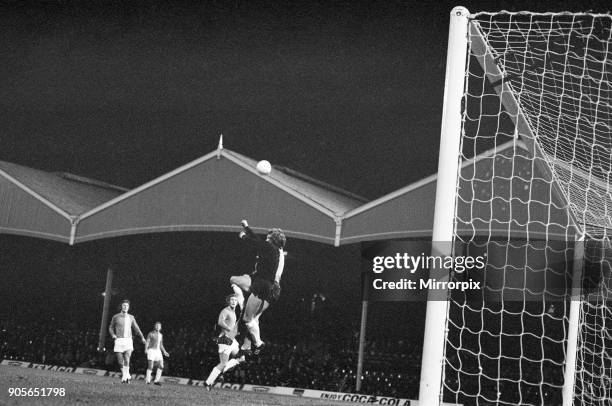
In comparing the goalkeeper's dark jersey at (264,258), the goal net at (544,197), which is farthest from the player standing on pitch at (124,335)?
the goal net at (544,197)

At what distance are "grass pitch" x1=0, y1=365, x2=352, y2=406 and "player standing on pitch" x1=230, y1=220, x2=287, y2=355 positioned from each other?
0.60m

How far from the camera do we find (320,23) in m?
6.76

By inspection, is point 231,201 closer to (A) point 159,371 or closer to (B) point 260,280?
(B) point 260,280

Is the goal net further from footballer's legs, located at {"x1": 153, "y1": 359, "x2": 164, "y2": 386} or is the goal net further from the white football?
footballer's legs, located at {"x1": 153, "y1": 359, "x2": 164, "y2": 386}

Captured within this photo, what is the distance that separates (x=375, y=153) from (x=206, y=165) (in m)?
Result: 1.52

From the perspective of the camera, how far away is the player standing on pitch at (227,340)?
23.2 feet

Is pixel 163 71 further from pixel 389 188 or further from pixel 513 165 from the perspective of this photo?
pixel 513 165

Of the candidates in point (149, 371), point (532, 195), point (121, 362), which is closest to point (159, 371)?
point (149, 371)

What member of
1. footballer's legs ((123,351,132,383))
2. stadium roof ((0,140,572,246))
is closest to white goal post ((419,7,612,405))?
stadium roof ((0,140,572,246))

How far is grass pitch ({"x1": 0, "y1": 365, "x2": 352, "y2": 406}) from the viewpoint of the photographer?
565 centimetres

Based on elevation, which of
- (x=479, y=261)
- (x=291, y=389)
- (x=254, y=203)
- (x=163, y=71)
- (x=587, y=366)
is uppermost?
(x=163, y=71)

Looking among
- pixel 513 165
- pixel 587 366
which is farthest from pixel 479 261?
pixel 587 366

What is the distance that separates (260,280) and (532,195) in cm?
247

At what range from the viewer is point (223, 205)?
723 cm
